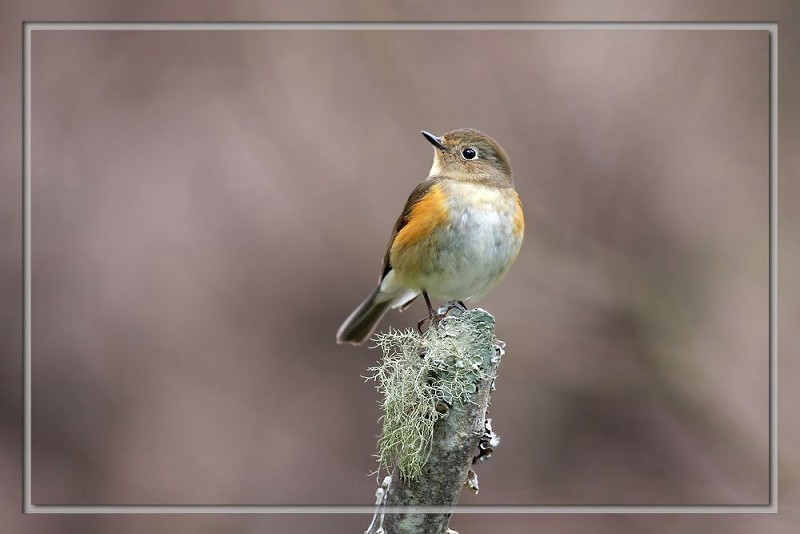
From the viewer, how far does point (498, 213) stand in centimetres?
346

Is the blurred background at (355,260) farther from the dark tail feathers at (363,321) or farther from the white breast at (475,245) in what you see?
the white breast at (475,245)

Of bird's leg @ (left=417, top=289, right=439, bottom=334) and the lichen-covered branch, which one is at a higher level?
bird's leg @ (left=417, top=289, right=439, bottom=334)

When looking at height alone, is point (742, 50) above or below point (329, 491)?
above

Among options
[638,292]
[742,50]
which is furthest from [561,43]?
[638,292]

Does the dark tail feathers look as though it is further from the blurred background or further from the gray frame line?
the gray frame line

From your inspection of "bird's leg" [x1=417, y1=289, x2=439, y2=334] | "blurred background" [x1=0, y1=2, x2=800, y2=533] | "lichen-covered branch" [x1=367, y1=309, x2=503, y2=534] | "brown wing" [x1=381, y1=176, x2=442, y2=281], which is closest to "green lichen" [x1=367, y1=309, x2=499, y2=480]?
"lichen-covered branch" [x1=367, y1=309, x2=503, y2=534]

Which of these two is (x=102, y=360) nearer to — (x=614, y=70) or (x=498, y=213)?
(x=498, y=213)

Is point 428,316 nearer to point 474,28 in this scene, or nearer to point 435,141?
point 435,141

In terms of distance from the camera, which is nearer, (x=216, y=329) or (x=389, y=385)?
(x=389, y=385)

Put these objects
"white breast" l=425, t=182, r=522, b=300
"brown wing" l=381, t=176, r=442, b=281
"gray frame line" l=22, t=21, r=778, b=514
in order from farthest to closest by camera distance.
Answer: "gray frame line" l=22, t=21, r=778, b=514 < "brown wing" l=381, t=176, r=442, b=281 < "white breast" l=425, t=182, r=522, b=300

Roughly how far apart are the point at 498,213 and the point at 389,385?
116 centimetres

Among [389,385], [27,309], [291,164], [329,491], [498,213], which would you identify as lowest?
[329,491]

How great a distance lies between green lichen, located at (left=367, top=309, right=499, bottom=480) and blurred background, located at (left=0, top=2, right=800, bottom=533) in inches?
67.1

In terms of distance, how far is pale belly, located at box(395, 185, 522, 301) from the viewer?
11.1 ft
